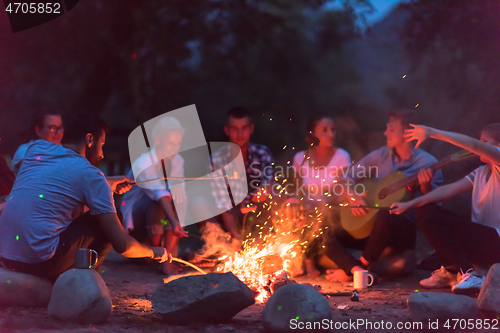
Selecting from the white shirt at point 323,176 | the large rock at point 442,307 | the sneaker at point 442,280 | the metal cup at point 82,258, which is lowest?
the sneaker at point 442,280

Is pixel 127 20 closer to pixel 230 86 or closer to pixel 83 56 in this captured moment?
pixel 83 56

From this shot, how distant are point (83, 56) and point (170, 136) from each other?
361 cm

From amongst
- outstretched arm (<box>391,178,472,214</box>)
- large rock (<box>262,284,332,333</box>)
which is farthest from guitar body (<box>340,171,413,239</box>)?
large rock (<box>262,284,332,333</box>)

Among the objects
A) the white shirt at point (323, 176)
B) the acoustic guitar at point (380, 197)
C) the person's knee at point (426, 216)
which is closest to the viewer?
the person's knee at point (426, 216)

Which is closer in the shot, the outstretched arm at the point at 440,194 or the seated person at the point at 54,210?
the seated person at the point at 54,210

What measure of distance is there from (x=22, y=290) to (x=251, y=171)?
306 cm

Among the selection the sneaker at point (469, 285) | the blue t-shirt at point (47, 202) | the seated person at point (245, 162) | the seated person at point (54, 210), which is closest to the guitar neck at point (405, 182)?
the sneaker at point (469, 285)

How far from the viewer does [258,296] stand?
14.1 ft

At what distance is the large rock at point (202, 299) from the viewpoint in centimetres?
308

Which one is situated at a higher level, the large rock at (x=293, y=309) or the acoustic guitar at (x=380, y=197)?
the acoustic guitar at (x=380, y=197)

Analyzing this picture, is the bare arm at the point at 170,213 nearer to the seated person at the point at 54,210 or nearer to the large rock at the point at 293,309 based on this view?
the seated person at the point at 54,210

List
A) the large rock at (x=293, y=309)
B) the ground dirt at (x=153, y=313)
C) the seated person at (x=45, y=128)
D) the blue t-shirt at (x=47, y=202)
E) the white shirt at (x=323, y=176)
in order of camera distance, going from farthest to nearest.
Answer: the white shirt at (x=323, y=176) < the seated person at (x=45, y=128) < the blue t-shirt at (x=47, y=202) < the ground dirt at (x=153, y=313) < the large rock at (x=293, y=309)

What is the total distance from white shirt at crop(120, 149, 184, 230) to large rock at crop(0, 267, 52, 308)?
2134 mm

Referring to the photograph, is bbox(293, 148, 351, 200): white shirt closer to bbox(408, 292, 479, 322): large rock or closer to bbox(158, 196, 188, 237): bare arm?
bbox(158, 196, 188, 237): bare arm
